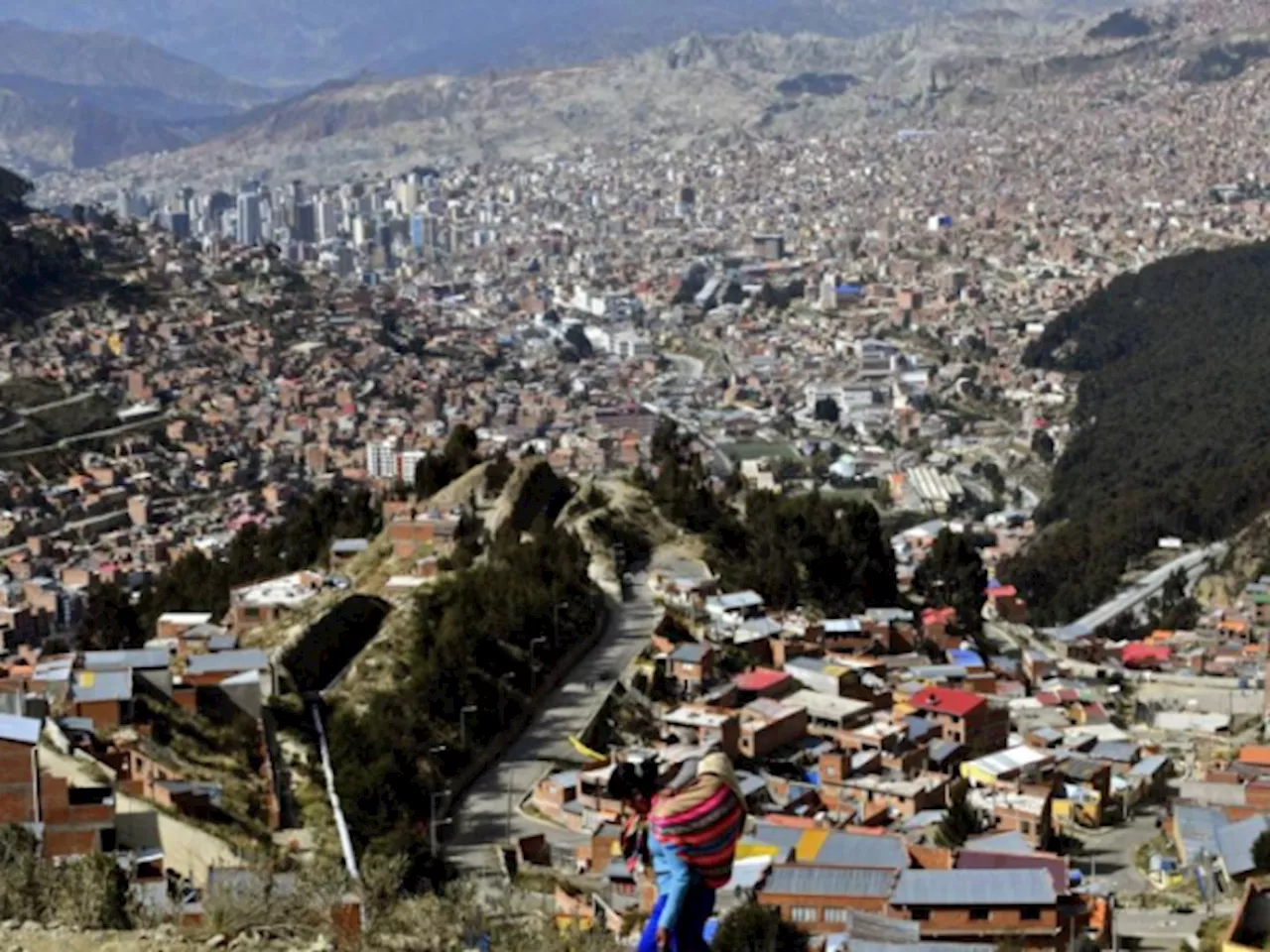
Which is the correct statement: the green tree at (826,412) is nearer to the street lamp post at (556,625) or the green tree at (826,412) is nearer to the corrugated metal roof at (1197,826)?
the street lamp post at (556,625)

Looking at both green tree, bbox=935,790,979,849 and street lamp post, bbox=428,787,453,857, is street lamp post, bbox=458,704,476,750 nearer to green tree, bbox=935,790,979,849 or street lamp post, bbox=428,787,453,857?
street lamp post, bbox=428,787,453,857

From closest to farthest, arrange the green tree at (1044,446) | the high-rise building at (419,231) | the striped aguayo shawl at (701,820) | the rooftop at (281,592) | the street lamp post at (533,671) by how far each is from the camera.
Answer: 1. the striped aguayo shawl at (701,820)
2. the street lamp post at (533,671)
3. the rooftop at (281,592)
4. the green tree at (1044,446)
5. the high-rise building at (419,231)

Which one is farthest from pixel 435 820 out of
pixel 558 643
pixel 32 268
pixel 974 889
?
pixel 32 268

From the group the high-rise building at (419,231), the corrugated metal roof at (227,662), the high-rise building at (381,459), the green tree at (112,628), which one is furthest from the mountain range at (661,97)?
the corrugated metal roof at (227,662)

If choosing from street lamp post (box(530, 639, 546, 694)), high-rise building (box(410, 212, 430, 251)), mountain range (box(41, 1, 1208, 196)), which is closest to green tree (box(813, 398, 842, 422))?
street lamp post (box(530, 639, 546, 694))

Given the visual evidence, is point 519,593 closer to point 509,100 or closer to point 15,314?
point 15,314
